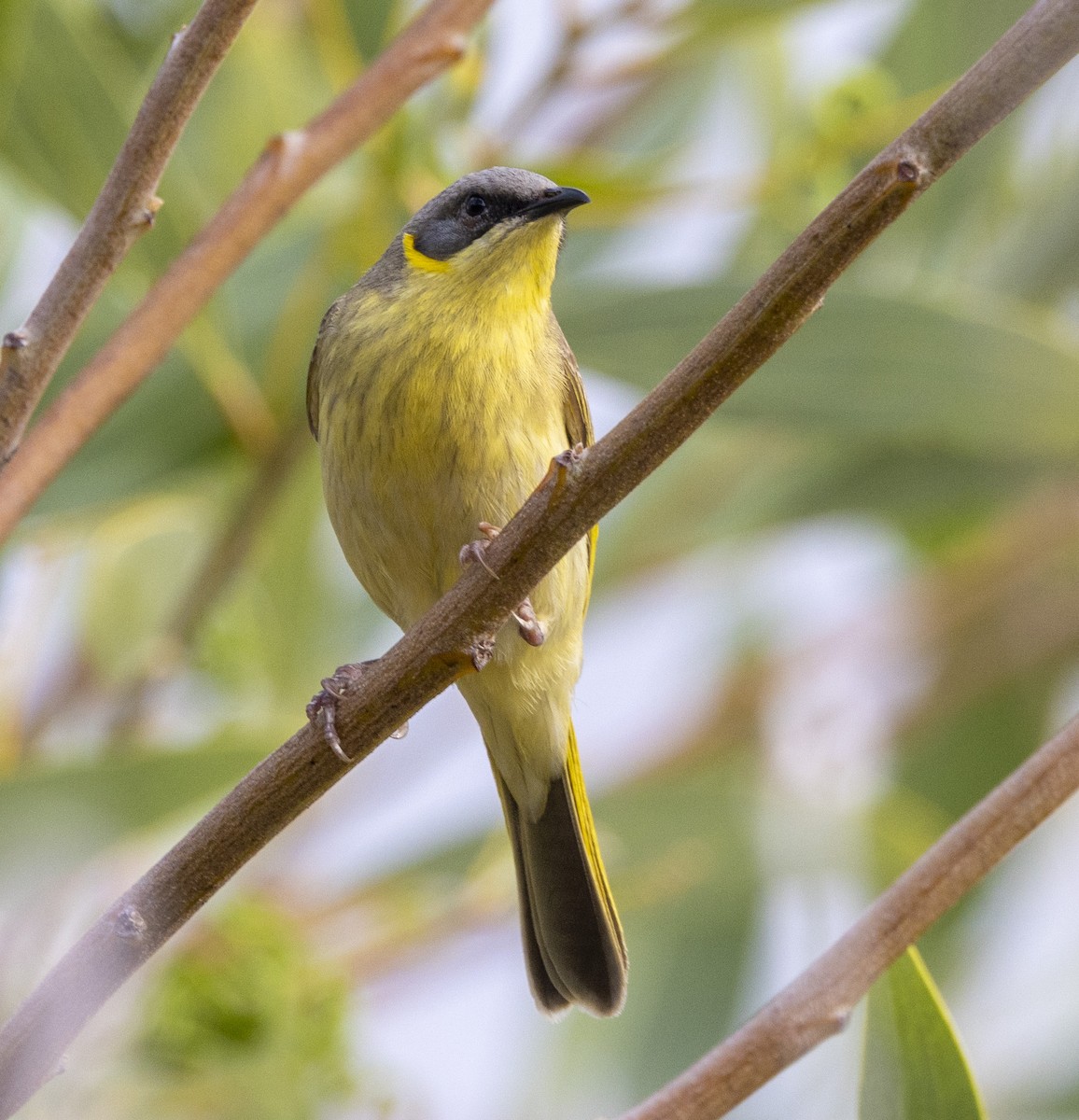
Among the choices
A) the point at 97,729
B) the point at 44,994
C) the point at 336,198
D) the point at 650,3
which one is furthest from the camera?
the point at 336,198

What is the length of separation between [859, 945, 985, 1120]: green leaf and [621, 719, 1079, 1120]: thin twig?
166 mm

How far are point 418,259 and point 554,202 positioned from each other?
1.03 ft

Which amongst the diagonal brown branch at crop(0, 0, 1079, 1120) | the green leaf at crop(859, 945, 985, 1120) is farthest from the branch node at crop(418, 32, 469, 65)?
the green leaf at crop(859, 945, 985, 1120)

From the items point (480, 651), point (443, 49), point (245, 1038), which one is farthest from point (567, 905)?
point (443, 49)

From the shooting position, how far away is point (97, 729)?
274cm

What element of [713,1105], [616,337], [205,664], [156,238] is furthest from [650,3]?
[713,1105]

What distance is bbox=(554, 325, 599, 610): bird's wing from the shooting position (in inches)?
94.7

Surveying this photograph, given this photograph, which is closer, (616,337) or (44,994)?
(44,994)

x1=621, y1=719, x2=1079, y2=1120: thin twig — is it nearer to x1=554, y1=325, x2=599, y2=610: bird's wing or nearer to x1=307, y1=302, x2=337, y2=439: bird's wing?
x1=554, y1=325, x2=599, y2=610: bird's wing

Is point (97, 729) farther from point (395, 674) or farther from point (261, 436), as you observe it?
point (395, 674)

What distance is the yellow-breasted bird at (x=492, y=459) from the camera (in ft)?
7.30

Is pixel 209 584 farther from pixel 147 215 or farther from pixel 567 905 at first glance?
pixel 147 215

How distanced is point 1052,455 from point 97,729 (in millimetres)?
1637

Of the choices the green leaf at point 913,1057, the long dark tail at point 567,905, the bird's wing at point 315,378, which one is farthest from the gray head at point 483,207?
the green leaf at point 913,1057
